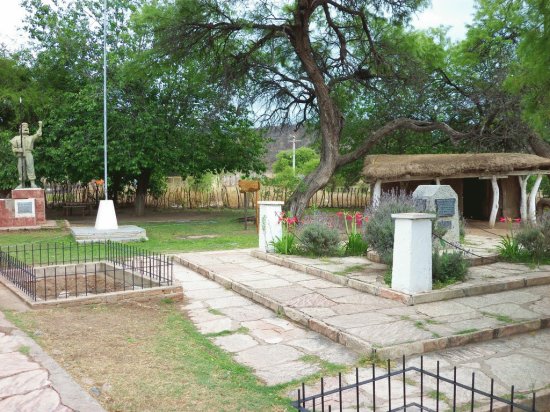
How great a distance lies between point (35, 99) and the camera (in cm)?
1948

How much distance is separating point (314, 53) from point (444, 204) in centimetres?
1118

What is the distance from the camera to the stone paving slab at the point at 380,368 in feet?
13.0

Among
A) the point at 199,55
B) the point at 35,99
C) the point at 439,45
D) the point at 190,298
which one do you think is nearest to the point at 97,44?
the point at 35,99

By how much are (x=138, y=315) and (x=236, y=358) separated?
6.13 feet

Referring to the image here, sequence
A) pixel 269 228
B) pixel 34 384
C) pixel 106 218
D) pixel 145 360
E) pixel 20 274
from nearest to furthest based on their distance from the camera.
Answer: pixel 34 384 < pixel 145 360 < pixel 20 274 < pixel 269 228 < pixel 106 218

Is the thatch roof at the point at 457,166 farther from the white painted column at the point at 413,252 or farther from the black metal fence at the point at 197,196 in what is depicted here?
the white painted column at the point at 413,252

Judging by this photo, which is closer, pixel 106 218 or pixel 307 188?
pixel 106 218

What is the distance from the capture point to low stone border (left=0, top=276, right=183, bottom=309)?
20.9 feet

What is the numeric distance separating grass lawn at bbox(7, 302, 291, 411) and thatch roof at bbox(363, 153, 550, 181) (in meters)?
12.3

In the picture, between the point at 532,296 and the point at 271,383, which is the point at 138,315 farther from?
the point at 532,296

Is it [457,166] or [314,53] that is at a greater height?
[314,53]

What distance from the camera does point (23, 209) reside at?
16.4 meters

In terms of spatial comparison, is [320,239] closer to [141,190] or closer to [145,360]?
[145,360]

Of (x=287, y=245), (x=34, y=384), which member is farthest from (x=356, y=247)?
(x=34, y=384)
